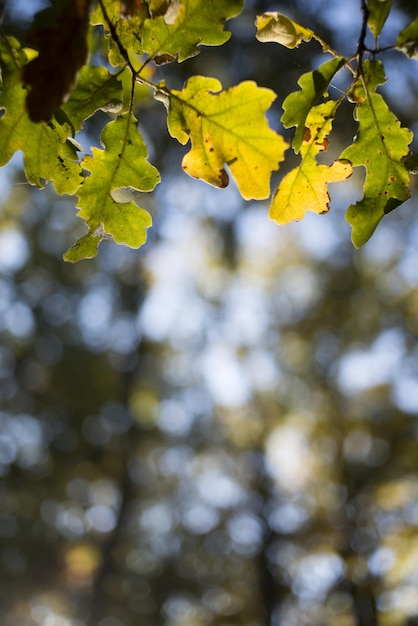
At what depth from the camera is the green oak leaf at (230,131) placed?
0.75 m

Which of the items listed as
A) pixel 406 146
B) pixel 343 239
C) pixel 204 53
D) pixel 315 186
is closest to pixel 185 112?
pixel 315 186

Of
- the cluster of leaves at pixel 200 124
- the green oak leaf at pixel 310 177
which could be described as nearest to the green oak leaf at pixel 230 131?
the cluster of leaves at pixel 200 124

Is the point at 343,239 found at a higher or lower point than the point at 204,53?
lower

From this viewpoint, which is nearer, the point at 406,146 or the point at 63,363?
the point at 406,146

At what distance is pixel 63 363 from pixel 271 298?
380 cm

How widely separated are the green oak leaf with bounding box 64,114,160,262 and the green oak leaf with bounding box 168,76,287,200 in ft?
0.25

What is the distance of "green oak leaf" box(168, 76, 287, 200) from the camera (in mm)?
755

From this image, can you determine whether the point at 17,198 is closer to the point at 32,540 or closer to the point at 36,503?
the point at 36,503

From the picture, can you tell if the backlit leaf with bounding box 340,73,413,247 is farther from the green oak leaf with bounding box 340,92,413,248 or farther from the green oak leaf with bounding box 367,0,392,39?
the green oak leaf with bounding box 367,0,392,39

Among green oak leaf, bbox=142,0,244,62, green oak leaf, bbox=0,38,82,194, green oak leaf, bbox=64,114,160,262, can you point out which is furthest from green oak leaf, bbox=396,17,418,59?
green oak leaf, bbox=0,38,82,194

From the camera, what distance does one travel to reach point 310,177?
89 cm

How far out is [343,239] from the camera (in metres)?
8.06

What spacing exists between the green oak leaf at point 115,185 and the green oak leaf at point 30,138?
36mm

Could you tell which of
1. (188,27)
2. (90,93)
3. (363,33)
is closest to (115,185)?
(90,93)
